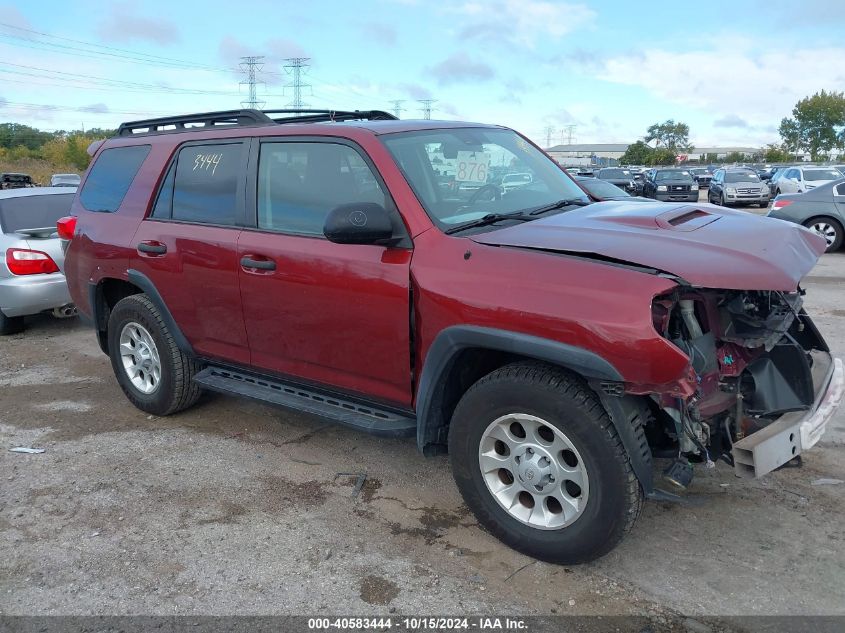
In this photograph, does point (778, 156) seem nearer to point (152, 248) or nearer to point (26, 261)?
point (26, 261)

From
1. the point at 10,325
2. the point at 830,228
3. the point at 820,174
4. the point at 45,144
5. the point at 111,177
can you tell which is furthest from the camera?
the point at 45,144

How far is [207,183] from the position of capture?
14.7ft

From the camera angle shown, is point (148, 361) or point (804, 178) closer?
point (148, 361)

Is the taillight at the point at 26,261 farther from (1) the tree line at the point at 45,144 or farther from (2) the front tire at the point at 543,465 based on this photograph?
(1) the tree line at the point at 45,144

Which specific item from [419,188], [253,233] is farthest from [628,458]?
[253,233]

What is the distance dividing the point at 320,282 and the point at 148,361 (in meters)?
2.04

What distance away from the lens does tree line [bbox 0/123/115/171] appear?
69000 millimetres

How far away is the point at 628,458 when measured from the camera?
2.86 meters

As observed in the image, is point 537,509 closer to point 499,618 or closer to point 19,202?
point 499,618

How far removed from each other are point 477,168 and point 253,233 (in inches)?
52.0

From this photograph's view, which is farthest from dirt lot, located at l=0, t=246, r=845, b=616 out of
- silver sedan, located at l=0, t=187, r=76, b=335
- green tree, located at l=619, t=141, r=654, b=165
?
green tree, located at l=619, t=141, r=654, b=165

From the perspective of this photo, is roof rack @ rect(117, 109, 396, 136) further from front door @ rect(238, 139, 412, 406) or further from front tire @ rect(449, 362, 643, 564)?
front tire @ rect(449, 362, 643, 564)

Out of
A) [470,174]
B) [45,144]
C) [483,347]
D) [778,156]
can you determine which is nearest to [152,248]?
[470,174]

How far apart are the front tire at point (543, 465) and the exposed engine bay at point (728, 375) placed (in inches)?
11.3
